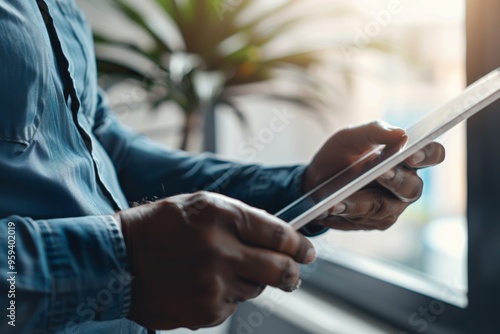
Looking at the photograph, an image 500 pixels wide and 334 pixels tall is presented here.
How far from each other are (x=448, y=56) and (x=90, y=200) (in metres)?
0.78

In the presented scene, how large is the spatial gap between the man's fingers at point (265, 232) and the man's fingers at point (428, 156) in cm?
15

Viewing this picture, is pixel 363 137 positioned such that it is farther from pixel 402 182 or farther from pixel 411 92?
pixel 411 92

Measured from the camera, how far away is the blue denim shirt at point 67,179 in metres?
0.31

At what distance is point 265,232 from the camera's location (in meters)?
0.30

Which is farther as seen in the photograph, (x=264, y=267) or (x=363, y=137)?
(x=363, y=137)

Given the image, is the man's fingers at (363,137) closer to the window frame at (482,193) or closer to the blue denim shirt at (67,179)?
the blue denim shirt at (67,179)

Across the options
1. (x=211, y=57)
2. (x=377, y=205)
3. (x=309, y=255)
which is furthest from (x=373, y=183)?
(x=211, y=57)

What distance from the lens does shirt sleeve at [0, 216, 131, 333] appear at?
0.30 m

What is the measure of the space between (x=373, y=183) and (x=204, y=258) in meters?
0.21

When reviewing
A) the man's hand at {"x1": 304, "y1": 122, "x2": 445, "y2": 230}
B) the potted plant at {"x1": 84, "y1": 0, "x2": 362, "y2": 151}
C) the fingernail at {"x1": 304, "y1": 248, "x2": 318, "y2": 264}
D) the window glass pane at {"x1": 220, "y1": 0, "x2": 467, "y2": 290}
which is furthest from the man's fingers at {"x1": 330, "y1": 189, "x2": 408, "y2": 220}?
the potted plant at {"x1": 84, "y1": 0, "x2": 362, "y2": 151}

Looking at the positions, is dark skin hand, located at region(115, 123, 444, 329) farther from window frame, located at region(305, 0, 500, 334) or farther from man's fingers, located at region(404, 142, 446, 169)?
window frame, located at region(305, 0, 500, 334)

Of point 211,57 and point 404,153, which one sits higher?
point 404,153

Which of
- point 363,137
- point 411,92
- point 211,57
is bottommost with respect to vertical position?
point 411,92

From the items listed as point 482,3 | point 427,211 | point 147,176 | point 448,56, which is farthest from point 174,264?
point 427,211
